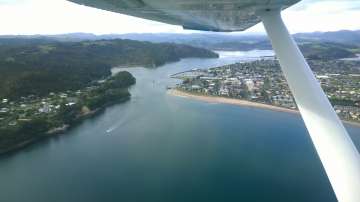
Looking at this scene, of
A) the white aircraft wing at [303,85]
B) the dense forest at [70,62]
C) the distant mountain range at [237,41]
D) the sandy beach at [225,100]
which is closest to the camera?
the white aircraft wing at [303,85]

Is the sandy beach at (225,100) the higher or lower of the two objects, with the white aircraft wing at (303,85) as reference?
lower

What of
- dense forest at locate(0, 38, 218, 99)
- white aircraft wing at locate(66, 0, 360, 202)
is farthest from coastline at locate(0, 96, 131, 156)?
white aircraft wing at locate(66, 0, 360, 202)

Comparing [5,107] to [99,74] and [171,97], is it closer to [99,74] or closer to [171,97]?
[171,97]

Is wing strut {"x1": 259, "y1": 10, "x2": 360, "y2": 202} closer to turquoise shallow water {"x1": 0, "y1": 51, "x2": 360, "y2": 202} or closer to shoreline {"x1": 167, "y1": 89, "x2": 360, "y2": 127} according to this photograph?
turquoise shallow water {"x1": 0, "y1": 51, "x2": 360, "y2": 202}

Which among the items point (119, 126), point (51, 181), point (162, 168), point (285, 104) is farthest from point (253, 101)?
point (51, 181)

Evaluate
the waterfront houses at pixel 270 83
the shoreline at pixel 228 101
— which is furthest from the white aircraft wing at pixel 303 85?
the shoreline at pixel 228 101

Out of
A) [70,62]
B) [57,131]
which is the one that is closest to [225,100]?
[57,131]

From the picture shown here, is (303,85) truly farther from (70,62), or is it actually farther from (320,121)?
(70,62)

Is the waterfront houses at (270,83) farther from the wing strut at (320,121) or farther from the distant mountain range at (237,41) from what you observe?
the wing strut at (320,121)
